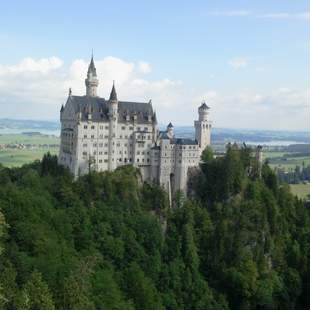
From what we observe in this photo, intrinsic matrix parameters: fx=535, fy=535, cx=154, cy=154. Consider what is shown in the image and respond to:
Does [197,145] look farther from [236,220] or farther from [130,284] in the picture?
[130,284]

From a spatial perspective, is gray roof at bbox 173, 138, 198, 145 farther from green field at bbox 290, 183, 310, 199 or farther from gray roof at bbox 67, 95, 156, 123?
green field at bbox 290, 183, 310, 199

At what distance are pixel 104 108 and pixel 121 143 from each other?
24.0ft

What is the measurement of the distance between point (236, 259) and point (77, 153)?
3393 cm

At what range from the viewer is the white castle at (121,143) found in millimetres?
95875

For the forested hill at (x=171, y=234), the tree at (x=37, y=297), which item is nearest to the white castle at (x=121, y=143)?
the forested hill at (x=171, y=234)

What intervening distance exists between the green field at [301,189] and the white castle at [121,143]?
74471 millimetres

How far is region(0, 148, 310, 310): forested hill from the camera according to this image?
74812mm

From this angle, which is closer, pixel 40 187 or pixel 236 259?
pixel 40 187

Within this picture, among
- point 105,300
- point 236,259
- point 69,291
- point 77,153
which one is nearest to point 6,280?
point 69,291

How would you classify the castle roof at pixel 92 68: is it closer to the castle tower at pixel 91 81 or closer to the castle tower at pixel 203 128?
the castle tower at pixel 91 81

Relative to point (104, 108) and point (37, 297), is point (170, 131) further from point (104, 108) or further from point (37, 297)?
point (37, 297)

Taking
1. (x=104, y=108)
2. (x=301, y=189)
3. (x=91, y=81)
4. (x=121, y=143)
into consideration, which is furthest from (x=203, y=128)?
(x=301, y=189)

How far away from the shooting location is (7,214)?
74938 mm

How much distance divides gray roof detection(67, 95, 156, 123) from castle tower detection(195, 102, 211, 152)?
10.4 m
